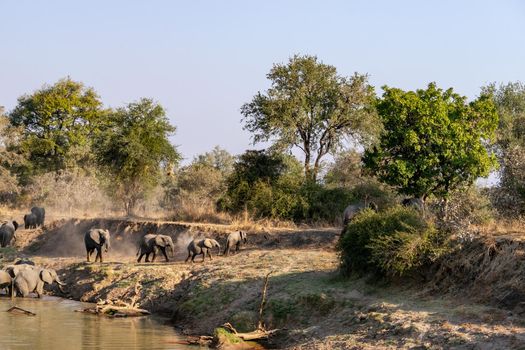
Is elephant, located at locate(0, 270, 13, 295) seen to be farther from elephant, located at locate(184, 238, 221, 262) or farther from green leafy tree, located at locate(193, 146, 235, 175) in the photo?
green leafy tree, located at locate(193, 146, 235, 175)

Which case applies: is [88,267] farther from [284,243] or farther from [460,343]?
[460,343]

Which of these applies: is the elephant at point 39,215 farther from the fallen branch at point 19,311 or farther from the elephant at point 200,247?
the fallen branch at point 19,311

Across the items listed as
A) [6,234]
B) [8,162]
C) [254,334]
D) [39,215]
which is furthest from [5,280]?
[8,162]

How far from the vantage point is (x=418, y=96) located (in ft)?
112

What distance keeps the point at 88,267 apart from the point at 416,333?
1700 cm

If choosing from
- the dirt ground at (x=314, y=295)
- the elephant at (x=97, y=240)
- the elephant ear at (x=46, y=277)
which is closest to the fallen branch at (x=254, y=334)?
the dirt ground at (x=314, y=295)

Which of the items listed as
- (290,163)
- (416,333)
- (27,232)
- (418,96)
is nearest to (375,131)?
(290,163)

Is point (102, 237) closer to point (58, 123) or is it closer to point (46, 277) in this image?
point (46, 277)

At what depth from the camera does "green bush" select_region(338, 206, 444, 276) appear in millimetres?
19984

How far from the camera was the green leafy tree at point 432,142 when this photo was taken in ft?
108

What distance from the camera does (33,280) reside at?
94.6 ft

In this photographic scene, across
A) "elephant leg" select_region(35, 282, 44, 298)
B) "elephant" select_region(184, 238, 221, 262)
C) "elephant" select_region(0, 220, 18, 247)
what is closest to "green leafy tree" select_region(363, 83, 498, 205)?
"elephant" select_region(184, 238, 221, 262)

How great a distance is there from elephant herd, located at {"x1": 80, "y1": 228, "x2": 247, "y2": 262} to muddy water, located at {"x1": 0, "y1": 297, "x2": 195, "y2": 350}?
6116 mm

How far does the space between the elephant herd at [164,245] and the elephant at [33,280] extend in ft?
10.6
